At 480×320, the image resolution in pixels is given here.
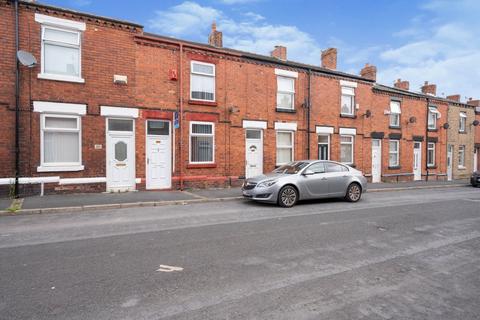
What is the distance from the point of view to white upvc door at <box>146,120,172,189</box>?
41.1 ft

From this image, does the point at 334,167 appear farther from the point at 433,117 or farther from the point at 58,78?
the point at 433,117

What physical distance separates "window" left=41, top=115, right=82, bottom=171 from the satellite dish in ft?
6.02

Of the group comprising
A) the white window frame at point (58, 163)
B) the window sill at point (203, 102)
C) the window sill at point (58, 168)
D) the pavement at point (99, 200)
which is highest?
the window sill at point (203, 102)

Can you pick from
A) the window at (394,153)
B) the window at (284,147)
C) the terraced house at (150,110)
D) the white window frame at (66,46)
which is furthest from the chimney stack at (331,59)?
the white window frame at (66,46)

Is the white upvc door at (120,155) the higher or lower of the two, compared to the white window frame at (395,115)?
lower

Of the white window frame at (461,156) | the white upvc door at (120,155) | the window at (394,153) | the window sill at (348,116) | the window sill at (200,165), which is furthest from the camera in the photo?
the white window frame at (461,156)

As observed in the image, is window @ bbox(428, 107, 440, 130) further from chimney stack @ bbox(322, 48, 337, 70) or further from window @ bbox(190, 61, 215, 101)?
window @ bbox(190, 61, 215, 101)

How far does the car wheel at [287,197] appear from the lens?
31.3 ft

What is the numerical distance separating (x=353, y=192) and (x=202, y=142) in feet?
22.4

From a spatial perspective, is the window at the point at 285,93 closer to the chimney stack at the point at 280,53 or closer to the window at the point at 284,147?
the window at the point at 284,147

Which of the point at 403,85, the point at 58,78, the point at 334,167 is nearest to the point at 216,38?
the point at 58,78

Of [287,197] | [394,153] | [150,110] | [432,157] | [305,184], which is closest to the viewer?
[287,197]

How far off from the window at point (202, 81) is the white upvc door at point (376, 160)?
38.0ft

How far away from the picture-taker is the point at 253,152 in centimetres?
1493
